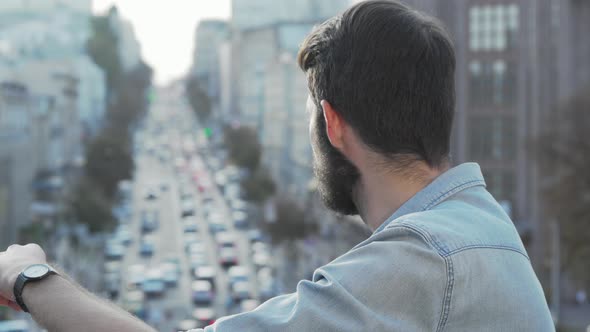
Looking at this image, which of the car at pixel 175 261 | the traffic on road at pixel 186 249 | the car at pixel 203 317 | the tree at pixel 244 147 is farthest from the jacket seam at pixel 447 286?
the tree at pixel 244 147

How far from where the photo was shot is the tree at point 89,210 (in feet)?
128

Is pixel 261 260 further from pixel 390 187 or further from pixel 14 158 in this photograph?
pixel 390 187

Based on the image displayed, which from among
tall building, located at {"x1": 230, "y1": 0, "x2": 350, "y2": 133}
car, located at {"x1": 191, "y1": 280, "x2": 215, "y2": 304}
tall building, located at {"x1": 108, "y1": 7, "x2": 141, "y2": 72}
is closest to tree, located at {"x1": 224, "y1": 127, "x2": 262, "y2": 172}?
tall building, located at {"x1": 230, "y1": 0, "x2": 350, "y2": 133}

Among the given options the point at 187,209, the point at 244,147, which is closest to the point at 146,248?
the point at 187,209

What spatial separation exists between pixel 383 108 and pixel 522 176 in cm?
3349

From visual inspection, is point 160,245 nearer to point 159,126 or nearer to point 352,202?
point 352,202

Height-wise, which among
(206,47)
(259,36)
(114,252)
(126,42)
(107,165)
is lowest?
(206,47)

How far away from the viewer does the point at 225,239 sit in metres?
45.0

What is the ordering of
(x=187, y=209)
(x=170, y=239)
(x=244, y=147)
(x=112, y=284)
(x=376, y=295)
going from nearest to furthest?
1. (x=376, y=295)
2. (x=112, y=284)
3. (x=170, y=239)
4. (x=187, y=209)
5. (x=244, y=147)

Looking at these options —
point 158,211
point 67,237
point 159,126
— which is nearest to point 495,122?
point 67,237

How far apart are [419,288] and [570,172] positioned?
79.0 feet

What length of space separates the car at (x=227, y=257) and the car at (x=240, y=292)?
6.87 metres

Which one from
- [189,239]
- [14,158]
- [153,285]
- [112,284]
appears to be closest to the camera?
[153,285]

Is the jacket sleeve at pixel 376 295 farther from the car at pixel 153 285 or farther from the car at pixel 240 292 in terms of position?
the car at pixel 153 285
